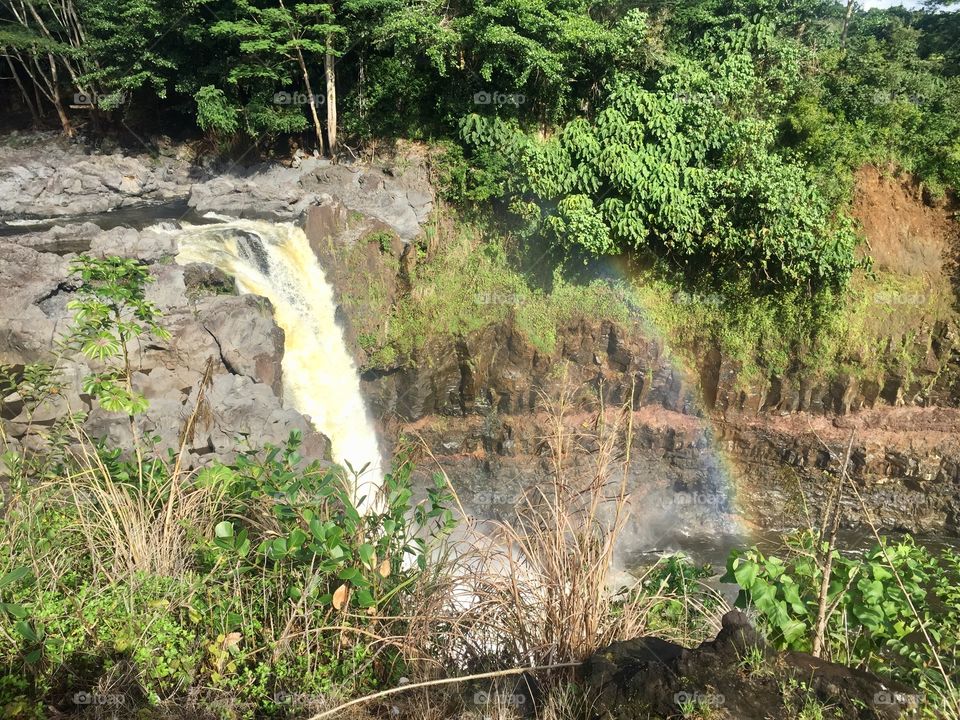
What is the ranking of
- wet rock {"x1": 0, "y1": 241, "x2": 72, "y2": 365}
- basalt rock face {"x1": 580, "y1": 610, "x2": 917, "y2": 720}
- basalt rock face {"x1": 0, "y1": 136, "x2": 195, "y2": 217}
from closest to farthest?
basalt rock face {"x1": 580, "y1": 610, "x2": 917, "y2": 720} < wet rock {"x1": 0, "y1": 241, "x2": 72, "y2": 365} < basalt rock face {"x1": 0, "y1": 136, "x2": 195, "y2": 217}

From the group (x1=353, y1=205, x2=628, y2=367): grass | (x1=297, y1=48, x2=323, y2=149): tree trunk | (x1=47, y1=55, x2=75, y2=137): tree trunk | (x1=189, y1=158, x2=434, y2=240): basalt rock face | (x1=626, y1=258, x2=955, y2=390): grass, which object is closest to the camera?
(x1=626, y1=258, x2=955, y2=390): grass

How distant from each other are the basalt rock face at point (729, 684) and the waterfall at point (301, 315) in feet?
29.0

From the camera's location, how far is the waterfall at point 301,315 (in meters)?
11.2

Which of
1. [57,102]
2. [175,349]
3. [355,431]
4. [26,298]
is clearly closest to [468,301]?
[355,431]

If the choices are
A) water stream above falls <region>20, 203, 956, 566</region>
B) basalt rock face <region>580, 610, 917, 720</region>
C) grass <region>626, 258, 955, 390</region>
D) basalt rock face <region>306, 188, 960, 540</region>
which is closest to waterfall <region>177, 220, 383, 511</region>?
water stream above falls <region>20, 203, 956, 566</region>

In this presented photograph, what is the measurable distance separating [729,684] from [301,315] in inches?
395

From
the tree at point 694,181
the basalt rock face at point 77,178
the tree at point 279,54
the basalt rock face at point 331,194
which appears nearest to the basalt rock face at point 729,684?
the tree at point 694,181

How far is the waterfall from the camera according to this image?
11.2 m

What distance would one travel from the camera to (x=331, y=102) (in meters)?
15.1

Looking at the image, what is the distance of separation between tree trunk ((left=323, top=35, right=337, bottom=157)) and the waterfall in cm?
428

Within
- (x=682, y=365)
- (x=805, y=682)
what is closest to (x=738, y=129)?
(x=682, y=365)

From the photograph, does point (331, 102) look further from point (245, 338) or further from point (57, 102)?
point (57, 102)

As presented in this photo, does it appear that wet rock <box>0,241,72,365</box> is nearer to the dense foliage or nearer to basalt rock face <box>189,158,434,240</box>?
basalt rock face <box>189,158,434,240</box>

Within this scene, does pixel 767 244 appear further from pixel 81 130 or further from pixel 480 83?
pixel 81 130
